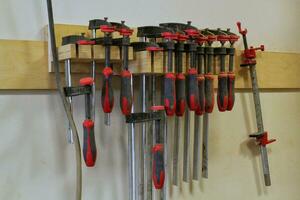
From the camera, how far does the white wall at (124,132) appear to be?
1.09 metres

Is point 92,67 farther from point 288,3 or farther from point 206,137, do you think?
point 288,3

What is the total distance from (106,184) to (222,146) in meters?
0.49

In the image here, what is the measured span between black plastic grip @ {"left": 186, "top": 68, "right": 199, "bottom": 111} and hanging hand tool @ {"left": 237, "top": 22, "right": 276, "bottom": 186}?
0.41m

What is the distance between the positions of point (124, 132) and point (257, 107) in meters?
0.55

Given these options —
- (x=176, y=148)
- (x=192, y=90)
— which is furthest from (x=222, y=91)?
(x=176, y=148)

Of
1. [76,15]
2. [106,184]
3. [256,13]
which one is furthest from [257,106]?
[76,15]

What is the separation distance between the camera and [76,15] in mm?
1171

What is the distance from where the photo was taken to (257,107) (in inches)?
57.5

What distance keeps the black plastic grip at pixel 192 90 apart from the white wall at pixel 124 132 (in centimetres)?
26

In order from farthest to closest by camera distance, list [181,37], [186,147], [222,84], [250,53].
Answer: [250,53], [186,147], [222,84], [181,37]

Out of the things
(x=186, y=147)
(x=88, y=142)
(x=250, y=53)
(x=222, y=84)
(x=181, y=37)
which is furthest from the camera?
(x=250, y=53)

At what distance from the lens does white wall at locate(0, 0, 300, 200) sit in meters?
1.09

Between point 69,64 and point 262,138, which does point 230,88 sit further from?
point 69,64

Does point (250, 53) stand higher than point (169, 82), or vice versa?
point (250, 53)
